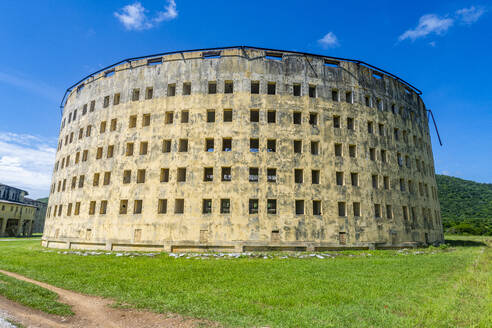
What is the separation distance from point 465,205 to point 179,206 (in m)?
96.2

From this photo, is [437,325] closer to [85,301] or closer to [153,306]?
[153,306]

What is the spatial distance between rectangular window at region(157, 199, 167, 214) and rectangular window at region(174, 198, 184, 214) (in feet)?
3.74

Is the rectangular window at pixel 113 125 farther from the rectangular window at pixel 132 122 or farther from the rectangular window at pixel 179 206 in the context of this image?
the rectangular window at pixel 179 206

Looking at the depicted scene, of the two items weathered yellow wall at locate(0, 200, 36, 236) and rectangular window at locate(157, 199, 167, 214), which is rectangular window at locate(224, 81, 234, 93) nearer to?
rectangular window at locate(157, 199, 167, 214)

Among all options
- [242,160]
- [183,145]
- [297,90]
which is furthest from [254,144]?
[297,90]

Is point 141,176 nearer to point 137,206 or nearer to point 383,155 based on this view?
point 137,206

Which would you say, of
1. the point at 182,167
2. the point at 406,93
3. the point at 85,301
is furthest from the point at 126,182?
the point at 406,93

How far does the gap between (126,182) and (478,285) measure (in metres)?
27.2

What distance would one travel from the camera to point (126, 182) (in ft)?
93.0

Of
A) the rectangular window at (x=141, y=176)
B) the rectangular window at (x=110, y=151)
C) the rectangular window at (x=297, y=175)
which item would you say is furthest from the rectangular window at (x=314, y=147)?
the rectangular window at (x=110, y=151)

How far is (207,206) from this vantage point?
1074 inches

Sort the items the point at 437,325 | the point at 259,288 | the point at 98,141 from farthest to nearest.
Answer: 1. the point at 98,141
2. the point at 259,288
3. the point at 437,325

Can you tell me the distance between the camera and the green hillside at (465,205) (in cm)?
6319

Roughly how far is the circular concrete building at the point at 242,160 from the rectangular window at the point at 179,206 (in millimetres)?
93
